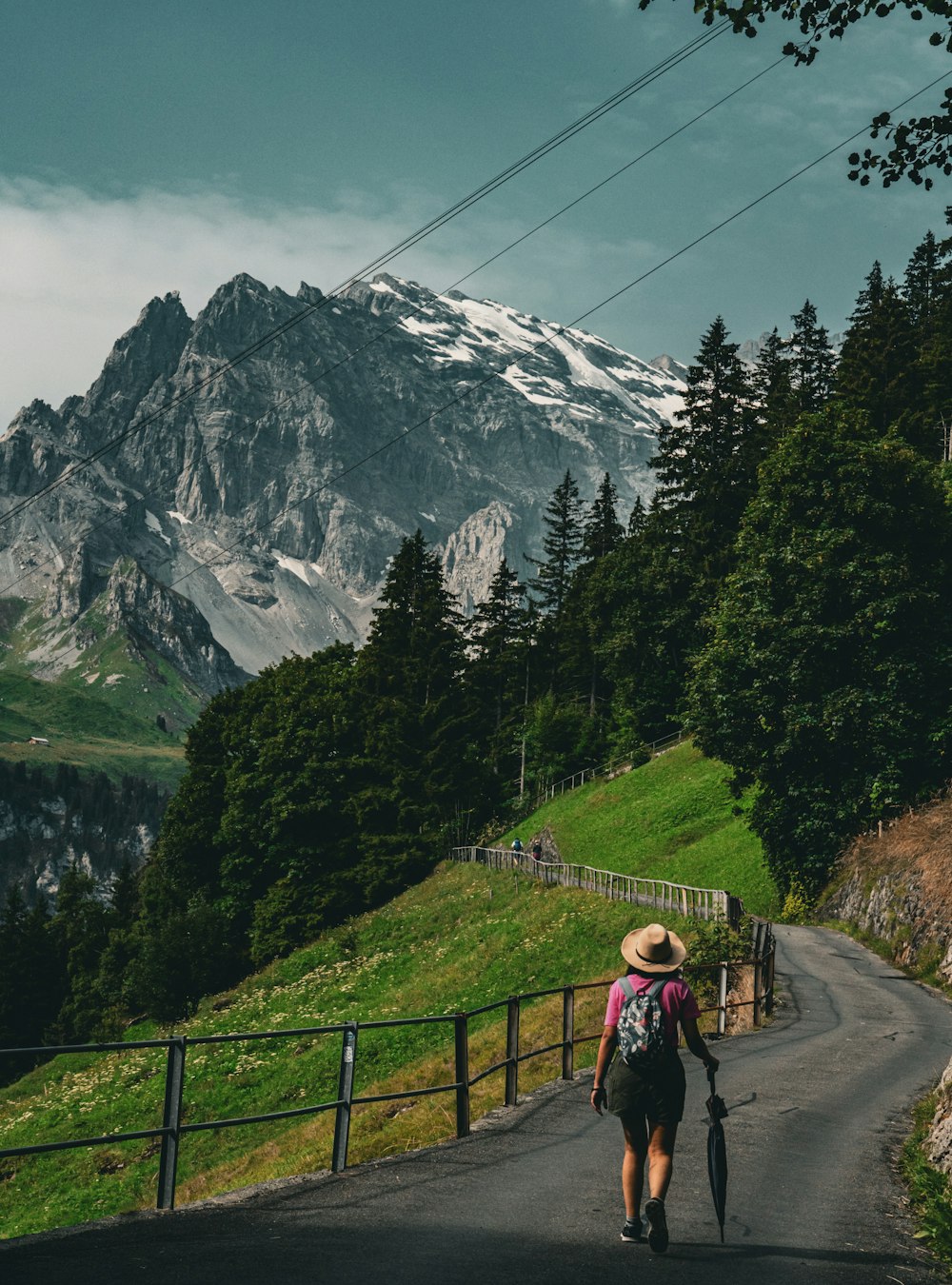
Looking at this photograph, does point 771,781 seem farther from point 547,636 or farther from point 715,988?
point 547,636

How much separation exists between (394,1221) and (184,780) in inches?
2723

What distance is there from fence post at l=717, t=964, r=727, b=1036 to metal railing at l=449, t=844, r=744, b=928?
512 cm

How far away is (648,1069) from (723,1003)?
13.5m

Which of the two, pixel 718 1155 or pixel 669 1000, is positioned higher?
pixel 669 1000

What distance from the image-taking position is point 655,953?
836cm

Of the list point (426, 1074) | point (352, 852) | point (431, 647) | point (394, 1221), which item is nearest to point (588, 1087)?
point (426, 1074)

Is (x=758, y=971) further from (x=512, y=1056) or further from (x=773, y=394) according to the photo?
(x=773, y=394)

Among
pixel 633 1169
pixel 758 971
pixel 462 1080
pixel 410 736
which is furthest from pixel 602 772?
pixel 633 1169

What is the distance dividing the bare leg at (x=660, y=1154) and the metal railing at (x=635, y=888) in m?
18.9

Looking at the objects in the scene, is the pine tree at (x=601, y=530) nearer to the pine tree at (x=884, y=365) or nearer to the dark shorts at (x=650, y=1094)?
the pine tree at (x=884, y=365)

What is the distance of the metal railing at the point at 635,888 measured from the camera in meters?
30.0

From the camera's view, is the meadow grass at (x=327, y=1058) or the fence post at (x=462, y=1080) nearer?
the fence post at (x=462, y=1080)

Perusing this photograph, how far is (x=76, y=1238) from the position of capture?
25.6ft

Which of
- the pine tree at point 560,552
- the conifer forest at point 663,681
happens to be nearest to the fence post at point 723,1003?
the conifer forest at point 663,681
